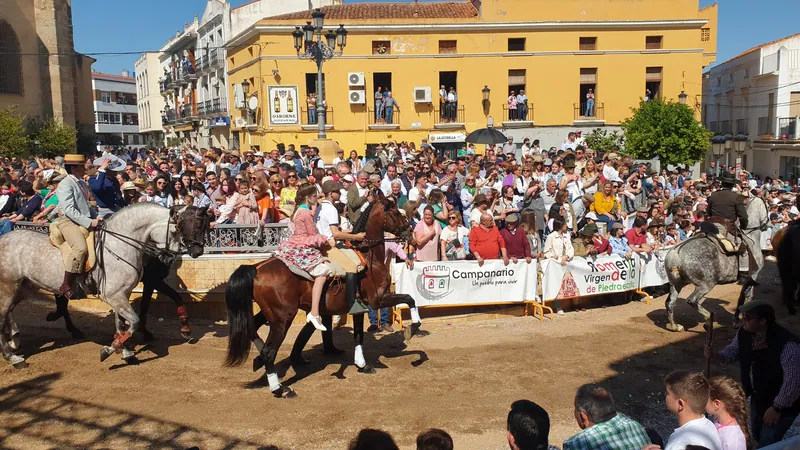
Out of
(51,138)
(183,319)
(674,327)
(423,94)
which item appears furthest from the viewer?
(51,138)

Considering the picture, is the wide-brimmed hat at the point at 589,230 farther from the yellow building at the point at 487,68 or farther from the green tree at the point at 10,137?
the green tree at the point at 10,137

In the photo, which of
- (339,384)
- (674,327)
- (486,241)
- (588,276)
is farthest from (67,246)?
(674,327)

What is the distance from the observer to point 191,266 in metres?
11.8

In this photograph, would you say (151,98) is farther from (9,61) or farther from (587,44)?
(587,44)

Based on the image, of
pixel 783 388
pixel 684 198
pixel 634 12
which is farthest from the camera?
pixel 634 12

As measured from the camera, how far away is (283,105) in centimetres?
3200

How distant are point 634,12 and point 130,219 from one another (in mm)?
29390

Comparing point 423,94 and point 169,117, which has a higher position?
point 169,117

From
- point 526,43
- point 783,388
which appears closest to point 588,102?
point 526,43

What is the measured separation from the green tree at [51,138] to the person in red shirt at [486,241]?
29021 millimetres

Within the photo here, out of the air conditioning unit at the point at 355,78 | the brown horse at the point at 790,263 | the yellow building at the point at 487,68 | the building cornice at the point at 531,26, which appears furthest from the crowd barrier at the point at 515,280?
the building cornice at the point at 531,26

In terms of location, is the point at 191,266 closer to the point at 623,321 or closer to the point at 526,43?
the point at 623,321

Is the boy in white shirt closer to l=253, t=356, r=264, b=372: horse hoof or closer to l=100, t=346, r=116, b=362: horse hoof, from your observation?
l=253, t=356, r=264, b=372: horse hoof

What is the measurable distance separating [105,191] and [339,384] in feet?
19.8
